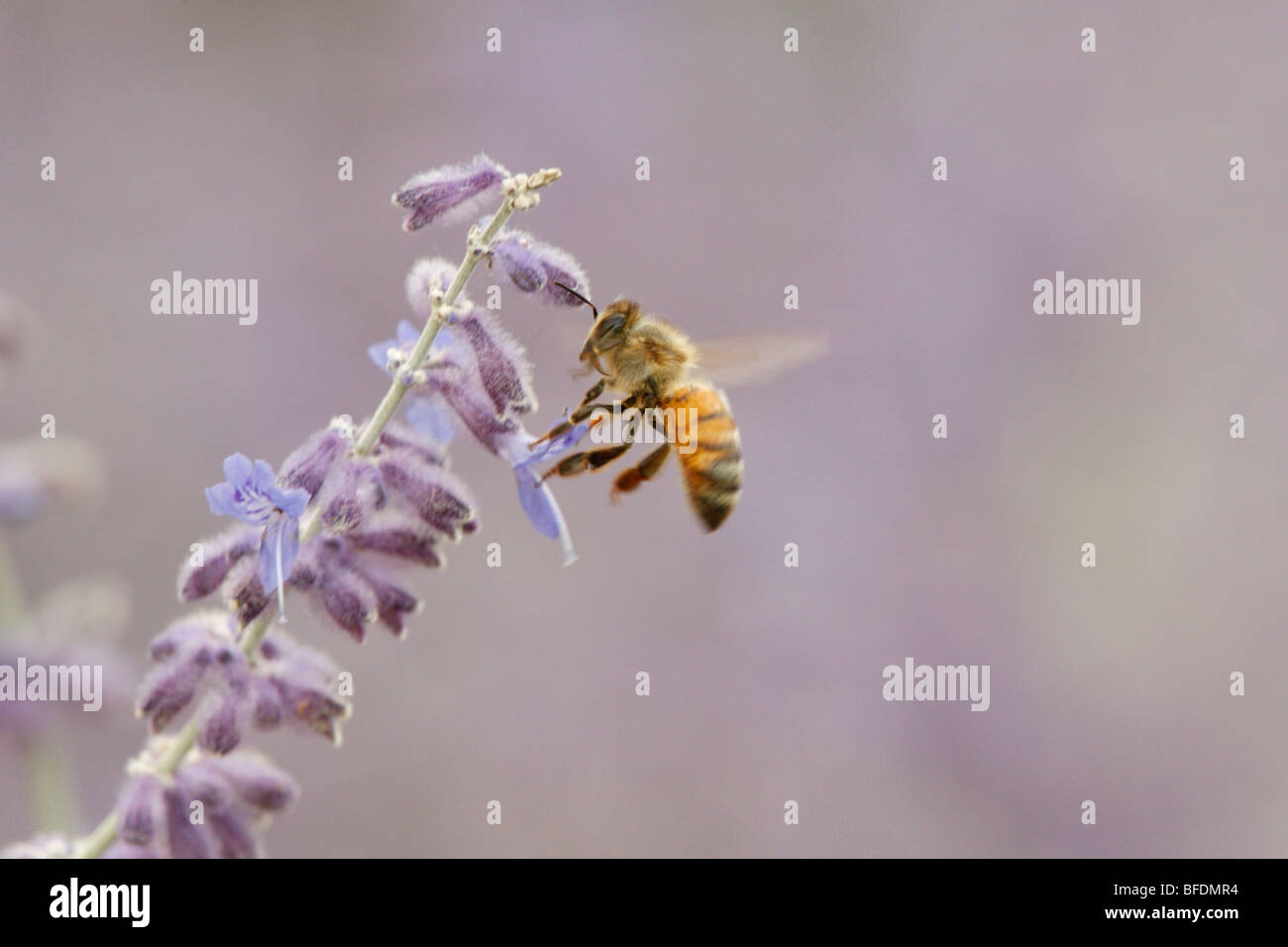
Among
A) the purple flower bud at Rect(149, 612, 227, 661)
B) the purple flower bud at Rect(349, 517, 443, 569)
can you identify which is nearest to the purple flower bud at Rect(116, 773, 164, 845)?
the purple flower bud at Rect(149, 612, 227, 661)

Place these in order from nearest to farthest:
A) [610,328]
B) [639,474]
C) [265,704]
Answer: [265,704]
[610,328]
[639,474]

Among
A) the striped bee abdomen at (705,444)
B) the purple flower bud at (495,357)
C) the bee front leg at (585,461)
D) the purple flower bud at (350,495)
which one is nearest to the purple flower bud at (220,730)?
the purple flower bud at (350,495)

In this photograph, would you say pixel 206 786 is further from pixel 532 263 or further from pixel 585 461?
pixel 532 263

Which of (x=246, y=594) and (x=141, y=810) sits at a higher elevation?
(x=246, y=594)

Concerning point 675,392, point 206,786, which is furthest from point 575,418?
point 206,786

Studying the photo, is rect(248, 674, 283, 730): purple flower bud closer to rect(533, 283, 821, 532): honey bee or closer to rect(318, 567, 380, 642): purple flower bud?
rect(318, 567, 380, 642): purple flower bud

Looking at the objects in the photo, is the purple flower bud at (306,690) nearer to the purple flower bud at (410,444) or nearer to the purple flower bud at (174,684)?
the purple flower bud at (174,684)

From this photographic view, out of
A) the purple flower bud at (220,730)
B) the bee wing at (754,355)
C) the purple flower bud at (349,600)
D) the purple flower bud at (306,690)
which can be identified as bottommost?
the purple flower bud at (220,730)
